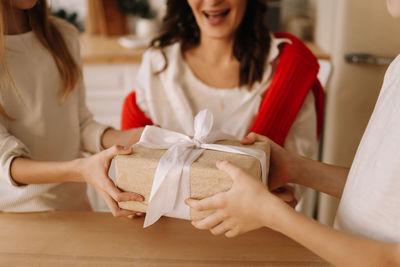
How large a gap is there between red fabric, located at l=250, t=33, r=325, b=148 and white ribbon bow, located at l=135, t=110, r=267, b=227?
0.40 meters

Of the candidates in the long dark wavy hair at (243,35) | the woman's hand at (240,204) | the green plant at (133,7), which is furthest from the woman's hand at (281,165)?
the green plant at (133,7)

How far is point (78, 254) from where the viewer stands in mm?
743

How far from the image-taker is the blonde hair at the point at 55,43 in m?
1.02

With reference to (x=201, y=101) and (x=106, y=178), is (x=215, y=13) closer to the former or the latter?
(x=201, y=101)

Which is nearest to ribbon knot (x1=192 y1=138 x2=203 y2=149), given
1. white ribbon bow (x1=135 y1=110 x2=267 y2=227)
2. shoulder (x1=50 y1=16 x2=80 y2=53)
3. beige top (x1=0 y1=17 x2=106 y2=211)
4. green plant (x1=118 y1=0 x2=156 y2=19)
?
white ribbon bow (x1=135 y1=110 x2=267 y2=227)

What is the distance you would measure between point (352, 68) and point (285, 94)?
26.6 inches

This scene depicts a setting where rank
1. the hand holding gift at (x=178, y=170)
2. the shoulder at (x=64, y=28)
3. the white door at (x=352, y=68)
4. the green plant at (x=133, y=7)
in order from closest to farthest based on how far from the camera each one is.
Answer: the hand holding gift at (x=178, y=170) → the shoulder at (x=64, y=28) → the white door at (x=352, y=68) → the green plant at (x=133, y=7)

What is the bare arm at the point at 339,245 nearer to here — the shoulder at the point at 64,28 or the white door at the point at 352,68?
the shoulder at the point at 64,28

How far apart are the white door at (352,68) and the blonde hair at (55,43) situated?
3.81 feet

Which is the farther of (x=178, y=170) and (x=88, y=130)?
(x=88, y=130)

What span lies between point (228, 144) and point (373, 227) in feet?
1.03

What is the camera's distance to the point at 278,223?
0.65 m

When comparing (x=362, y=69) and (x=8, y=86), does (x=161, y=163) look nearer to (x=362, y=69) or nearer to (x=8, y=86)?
(x=8, y=86)

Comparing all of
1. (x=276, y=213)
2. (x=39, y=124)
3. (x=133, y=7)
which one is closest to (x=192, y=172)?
(x=276, y=213)
